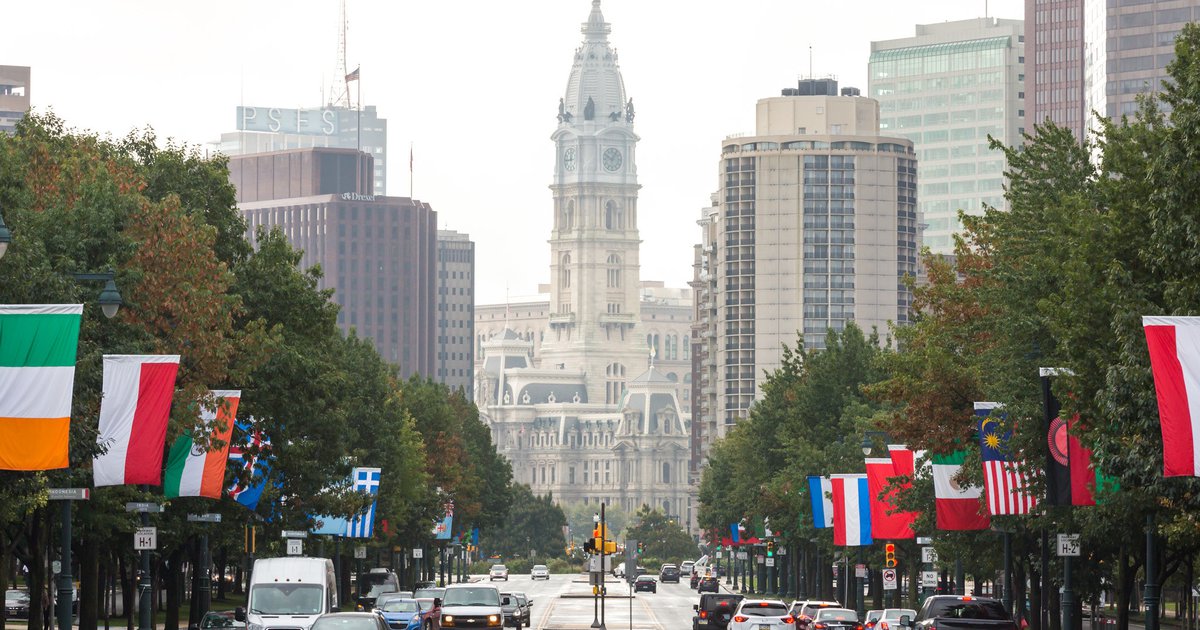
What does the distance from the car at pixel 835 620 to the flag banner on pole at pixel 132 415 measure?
2346cm

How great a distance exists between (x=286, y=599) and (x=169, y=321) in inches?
286

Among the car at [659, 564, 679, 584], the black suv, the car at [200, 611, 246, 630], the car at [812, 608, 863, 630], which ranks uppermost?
the car at [200, 611, 246, 630]

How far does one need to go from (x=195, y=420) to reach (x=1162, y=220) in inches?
876

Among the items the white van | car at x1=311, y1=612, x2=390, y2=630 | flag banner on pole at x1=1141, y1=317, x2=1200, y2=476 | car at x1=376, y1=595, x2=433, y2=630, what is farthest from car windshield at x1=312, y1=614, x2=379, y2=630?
flag banner on pole at x1=1141, y1=317, x2=1200, y2=476

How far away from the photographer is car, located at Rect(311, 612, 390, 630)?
1593 inches

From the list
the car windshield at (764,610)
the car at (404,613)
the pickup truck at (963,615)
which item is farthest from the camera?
the car windshield at (764,610)

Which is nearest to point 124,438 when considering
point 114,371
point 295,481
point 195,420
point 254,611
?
point 114,371

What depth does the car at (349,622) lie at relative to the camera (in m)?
40.5

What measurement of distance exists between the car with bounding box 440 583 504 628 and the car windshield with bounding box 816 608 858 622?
932 cm

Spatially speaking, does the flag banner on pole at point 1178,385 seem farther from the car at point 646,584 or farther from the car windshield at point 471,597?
the car at point 646,584

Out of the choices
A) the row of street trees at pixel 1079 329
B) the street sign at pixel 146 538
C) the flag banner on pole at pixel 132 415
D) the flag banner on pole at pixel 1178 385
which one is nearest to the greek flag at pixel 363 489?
the row of street trees at pixel 1079 329

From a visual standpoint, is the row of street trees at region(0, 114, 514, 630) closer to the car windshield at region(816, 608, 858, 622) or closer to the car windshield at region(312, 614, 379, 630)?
the car windshield at region(312, 614, 379, 630)

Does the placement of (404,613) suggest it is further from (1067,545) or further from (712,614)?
(1067,545)

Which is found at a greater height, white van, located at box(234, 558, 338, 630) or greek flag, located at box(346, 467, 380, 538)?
greek flag, located at box(346, 467, 380, 538)
